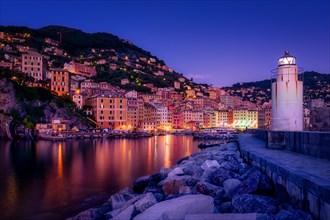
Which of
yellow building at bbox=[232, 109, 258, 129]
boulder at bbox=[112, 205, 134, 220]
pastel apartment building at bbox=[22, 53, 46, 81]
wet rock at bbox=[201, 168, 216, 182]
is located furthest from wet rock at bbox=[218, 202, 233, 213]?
yellow building at bbox=[232, 109, 258, 129]

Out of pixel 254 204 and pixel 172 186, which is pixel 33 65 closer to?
pixel 172 186

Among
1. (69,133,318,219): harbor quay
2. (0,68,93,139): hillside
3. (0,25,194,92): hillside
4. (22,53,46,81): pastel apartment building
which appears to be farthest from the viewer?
(0,25,194,92): hillside

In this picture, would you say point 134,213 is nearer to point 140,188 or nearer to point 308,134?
point 308,134

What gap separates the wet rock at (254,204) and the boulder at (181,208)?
544mm

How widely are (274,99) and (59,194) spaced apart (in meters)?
10.9

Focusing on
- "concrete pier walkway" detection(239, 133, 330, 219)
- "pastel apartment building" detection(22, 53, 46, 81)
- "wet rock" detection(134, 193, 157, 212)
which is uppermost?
"pastel apartment building" detection(22, 53, 46, 81)

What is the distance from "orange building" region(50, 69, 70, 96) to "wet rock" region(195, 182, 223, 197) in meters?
82.1

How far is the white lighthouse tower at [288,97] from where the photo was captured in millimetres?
12109

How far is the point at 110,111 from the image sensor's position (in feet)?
271

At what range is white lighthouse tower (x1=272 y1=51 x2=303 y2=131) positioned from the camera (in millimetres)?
12109

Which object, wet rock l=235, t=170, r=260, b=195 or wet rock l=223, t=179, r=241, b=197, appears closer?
wet rock l=235, t=170, r=260, b=195

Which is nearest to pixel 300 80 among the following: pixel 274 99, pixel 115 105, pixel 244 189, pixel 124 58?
pixel 274 99

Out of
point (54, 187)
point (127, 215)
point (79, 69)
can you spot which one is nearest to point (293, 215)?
point (127, 215)

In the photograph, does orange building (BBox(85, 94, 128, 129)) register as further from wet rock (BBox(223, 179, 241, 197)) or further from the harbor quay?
wet rock (BBox(223, 179, 241, 197))
